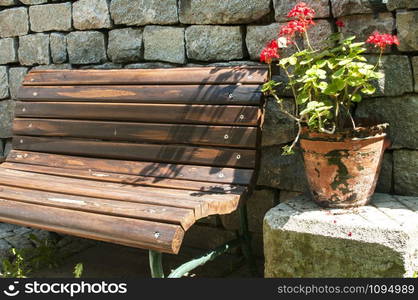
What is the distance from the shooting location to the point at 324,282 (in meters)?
2.29

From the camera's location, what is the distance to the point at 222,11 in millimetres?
3021

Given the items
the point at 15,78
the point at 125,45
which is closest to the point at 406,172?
the point at 125,45

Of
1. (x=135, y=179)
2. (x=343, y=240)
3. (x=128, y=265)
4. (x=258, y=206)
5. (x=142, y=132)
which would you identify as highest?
(x=142, y=132)

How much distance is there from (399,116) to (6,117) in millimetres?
2832

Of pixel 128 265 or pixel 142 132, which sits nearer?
pixel 142 132

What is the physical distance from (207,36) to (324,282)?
1526 millimetres

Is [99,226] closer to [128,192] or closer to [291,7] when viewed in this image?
[128,192]

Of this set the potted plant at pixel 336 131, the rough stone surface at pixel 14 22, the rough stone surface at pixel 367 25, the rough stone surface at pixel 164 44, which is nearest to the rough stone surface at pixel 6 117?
the rough stone surface at pixel 14 22

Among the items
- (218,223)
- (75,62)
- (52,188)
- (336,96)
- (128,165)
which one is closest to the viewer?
(336,96)

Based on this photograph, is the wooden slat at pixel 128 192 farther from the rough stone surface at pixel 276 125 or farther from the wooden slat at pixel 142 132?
the rough stone surface at pixel 276 125

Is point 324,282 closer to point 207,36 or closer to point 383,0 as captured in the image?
point 383,0

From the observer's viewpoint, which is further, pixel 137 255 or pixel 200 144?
pixel 137 255

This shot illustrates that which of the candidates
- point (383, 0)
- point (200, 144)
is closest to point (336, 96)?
point (383, 0)

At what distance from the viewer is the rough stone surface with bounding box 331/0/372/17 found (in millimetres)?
2570
